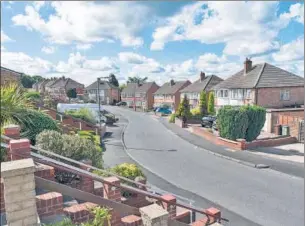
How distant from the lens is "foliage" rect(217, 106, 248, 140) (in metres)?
17.3

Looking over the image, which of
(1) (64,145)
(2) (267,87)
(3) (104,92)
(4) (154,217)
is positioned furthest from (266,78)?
(3) (104,92)

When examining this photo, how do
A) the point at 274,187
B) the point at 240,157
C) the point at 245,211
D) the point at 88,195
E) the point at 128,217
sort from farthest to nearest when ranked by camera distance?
the point at 240,157
the point at 274,187
the point at 245,211
the point at 128,217
the point at 88,195

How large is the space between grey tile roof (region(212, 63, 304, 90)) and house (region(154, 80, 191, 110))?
2369 centimetres

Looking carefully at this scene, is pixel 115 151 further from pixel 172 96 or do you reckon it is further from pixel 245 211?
pixel 172 96

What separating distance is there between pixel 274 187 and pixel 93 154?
7.68 metres

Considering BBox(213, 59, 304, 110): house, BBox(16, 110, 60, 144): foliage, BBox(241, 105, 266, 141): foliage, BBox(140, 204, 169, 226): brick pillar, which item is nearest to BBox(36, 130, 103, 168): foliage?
BBox(16, 110, 60, 144): foliage

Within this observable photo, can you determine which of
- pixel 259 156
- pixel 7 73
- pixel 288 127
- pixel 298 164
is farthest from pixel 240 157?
pixel 7 73

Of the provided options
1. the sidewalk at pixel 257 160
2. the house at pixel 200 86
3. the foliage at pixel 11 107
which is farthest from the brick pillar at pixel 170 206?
the house at pixel 200 86

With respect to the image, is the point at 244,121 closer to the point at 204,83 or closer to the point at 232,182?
the point at 232,182

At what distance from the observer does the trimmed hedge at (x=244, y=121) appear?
17328 millimetres

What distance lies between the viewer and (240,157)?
15258 millimetres

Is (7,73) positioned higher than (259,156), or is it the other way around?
(7,73)

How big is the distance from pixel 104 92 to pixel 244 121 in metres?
61.4

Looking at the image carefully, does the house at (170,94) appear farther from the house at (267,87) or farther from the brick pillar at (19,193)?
the brick pillar at (19,193)
